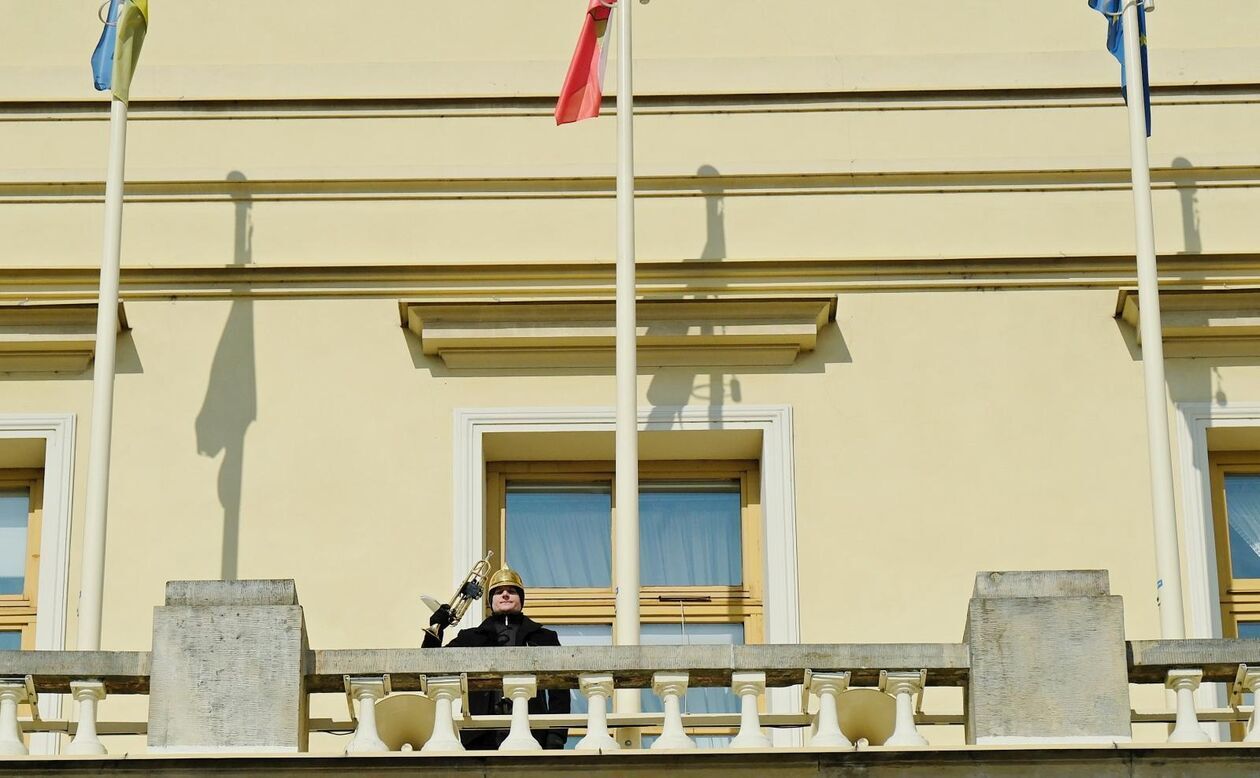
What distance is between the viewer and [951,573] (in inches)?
625

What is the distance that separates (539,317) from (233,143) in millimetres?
1961

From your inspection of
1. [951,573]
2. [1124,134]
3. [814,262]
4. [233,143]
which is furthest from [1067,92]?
[233,143]

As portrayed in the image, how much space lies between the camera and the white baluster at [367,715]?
12.8 m

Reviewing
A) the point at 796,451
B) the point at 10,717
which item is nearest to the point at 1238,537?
the point at 796,451

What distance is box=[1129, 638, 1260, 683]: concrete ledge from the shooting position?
12914 mm

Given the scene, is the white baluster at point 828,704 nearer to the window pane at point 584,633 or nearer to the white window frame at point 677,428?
the white window frame at point 677,428

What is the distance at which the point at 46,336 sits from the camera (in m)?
16.4

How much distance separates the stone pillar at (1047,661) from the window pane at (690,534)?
3532mm

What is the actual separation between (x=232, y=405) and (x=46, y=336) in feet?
3.27

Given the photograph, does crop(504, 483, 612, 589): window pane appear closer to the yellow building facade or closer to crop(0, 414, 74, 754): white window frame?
the yellow building facade

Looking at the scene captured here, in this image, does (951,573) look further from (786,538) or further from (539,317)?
(539,317)

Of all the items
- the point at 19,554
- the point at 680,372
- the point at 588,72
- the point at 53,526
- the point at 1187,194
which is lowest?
the point at 19,554

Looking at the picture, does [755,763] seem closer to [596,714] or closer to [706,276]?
[596,714]

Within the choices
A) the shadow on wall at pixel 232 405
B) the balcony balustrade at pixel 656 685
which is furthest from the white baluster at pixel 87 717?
the shadow on wall at pixel 232 405
